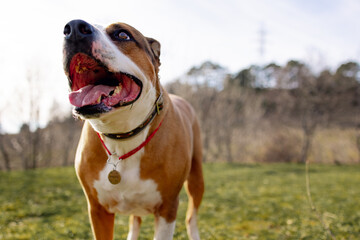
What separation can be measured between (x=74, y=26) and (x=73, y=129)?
1991 centimetres

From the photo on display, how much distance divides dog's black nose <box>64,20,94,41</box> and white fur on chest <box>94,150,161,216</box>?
2.99 ft

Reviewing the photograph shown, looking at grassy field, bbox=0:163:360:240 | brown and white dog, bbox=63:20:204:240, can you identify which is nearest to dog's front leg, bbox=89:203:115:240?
brown and white dog, bbox=63:20:204:240

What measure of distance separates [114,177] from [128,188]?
0.13 m

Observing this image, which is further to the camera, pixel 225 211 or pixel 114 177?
pixel 225 211

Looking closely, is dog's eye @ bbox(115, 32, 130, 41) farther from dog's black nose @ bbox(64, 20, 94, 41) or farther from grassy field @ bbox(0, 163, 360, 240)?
grassy field @ bbox(0, 163, 360, 240)

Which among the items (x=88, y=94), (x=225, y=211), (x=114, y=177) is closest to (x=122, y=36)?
(x=88, y=94)

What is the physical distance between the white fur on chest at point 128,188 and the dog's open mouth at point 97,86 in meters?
0.51

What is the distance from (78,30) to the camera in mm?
1800

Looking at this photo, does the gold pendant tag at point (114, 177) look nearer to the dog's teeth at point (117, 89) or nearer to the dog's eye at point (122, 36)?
the dog's teeth at point (117, 89)

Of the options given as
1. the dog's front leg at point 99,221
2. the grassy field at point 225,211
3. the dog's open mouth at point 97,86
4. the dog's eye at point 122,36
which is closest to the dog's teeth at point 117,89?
the dog's open mouth at point 97,86

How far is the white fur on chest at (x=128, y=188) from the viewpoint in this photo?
228 centimetres

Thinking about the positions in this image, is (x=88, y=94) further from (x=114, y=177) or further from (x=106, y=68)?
(x=114, y=177)

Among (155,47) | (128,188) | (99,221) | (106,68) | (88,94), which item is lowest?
(99,221)

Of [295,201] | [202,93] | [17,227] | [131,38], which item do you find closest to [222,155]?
[202,93]
